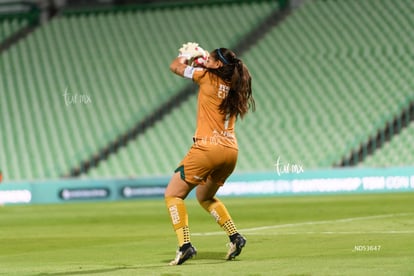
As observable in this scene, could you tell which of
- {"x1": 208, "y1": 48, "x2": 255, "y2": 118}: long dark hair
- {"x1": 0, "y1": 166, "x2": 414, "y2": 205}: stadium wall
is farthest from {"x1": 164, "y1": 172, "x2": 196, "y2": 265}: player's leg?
{"x1": 0, "y1": 166, "x2": 414, "y2": 205}: stadium wall

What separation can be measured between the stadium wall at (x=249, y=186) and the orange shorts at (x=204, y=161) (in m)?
17.5

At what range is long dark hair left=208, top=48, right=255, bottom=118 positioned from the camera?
408 inches

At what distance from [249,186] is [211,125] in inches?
741

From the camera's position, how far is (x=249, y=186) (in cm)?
2911

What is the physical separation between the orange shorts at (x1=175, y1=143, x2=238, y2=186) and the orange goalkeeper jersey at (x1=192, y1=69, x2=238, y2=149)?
0.25ft

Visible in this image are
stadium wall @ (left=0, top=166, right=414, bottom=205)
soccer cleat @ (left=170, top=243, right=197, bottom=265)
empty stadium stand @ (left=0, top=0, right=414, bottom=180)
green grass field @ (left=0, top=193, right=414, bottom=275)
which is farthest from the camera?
empty stadium stand @ (left=0, top=0, right=414, bottom=180)

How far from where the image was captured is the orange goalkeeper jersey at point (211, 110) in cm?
1037

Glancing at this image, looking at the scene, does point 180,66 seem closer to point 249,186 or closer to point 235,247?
point 235,247

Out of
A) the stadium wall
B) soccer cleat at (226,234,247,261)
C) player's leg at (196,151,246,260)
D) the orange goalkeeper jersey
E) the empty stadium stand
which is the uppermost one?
the empty stadium stand

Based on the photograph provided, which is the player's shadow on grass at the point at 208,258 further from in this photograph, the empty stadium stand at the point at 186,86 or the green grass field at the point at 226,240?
the empty stadium stand at the point at 186,86

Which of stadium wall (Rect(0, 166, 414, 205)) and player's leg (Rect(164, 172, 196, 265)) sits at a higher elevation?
stadium wall (Rect(0, 166, 414, 205))

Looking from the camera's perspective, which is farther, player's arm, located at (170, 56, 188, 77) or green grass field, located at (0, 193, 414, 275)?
player's arm, located at (170, 56, 188, 77)

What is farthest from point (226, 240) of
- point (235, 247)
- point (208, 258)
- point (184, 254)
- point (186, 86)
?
point (186, 86)

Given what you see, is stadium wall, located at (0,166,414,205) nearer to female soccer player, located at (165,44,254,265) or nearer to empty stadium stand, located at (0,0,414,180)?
empty stadium stand, located at (0,0,414,180)
